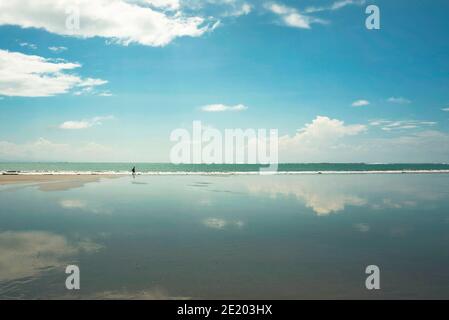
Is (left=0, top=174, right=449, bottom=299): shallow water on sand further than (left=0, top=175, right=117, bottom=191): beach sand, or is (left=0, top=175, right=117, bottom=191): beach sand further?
(left=0, top=175, right=117, bottom=191): beach sand

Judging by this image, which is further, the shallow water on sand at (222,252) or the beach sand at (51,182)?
the beach sand at (51,182)

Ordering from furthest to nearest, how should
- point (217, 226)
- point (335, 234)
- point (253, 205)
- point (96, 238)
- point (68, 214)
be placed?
point (253, 205), point (68, 214), point (217, 226), point (335, 234), point (96, 238)

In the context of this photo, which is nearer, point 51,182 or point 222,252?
point 222,252

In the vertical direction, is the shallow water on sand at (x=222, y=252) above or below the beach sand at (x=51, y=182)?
below

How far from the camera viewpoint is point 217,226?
17.1m

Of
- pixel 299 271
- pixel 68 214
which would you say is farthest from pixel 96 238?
pixel 299 271

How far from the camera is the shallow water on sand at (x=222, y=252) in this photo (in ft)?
30.0

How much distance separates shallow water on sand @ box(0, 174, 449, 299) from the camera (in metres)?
A: 9.16

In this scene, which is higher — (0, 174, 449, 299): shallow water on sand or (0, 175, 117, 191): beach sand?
(0, 175, 117, 191): beach sand

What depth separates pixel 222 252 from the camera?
12445mm

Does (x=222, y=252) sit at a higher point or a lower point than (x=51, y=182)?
lower

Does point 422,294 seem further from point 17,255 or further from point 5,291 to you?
point 17,255
